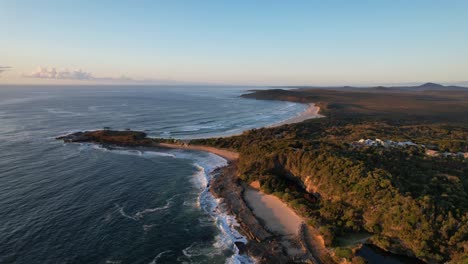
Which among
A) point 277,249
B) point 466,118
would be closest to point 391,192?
point 277,249

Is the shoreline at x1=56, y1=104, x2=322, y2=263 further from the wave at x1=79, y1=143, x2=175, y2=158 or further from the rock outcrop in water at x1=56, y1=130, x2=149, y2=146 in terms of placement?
the rock outcrop in water at x1=56, y1=130, x2=149, y2=146

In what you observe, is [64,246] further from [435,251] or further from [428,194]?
[428,194]

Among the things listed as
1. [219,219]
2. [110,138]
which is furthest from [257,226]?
[110,138]


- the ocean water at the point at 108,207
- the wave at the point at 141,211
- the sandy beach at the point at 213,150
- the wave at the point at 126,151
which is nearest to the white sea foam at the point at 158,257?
the ocean water at the point at 108,207

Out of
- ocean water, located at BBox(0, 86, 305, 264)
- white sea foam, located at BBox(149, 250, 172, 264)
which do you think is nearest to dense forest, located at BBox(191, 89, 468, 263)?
ocean water, located at BBox(0, 86, 305, 264)

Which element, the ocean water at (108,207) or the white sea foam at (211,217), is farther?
the white sea foam at (211,217)

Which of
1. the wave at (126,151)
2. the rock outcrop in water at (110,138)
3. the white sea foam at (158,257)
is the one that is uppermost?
the rock outcrop in water at (110,138)

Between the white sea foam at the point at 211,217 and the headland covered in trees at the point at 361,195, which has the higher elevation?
the headland covered in trees at the point at 361,195

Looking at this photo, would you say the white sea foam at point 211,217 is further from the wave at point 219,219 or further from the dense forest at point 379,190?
the dense forest at point 379,190
